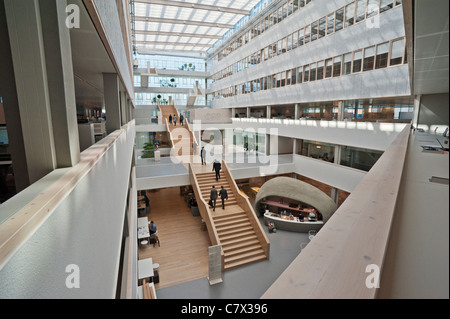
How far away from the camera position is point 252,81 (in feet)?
96.5

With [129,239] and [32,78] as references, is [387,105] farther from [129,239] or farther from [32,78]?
[32,78]

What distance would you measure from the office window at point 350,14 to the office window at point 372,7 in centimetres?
112

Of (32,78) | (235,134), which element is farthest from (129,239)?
(235,134)

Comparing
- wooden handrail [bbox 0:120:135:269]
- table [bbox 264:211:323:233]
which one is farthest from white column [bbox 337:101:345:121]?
wooden handrail [bbox 0:120:135:269]

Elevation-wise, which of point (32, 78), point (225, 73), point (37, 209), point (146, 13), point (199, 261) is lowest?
point (199, 261)

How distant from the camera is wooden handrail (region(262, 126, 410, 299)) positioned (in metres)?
0.76

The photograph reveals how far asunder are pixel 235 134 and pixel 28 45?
109ft

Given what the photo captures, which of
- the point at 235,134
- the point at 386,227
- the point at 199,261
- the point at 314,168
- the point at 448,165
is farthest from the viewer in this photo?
the point at 235,134

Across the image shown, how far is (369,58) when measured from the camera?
15.4m

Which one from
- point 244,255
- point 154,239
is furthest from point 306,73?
point 154,239

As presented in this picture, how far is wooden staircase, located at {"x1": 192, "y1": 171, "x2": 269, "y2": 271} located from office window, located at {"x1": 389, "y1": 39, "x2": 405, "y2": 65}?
37.8 feet

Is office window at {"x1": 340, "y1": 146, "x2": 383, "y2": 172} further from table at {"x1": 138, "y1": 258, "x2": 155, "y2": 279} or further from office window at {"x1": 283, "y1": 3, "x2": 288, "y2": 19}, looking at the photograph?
table at {"x1": 138, "y1": 258, "x2": 155, "y2": 279}

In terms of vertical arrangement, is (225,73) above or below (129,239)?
above

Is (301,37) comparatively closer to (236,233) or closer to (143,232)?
(236,233)
